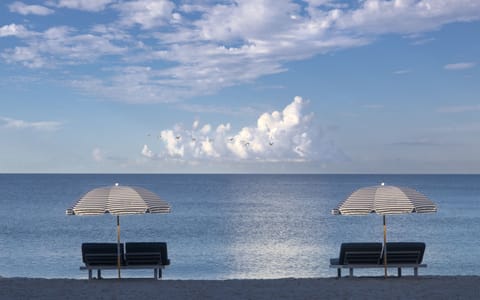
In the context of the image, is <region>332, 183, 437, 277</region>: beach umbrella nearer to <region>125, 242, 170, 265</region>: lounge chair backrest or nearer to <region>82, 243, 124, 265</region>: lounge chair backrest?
<region>125, 242, 170, 265</region>: lounge chair backrest

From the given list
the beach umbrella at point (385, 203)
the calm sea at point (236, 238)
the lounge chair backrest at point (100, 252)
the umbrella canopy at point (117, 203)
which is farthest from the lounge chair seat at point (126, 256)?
the calm sea at point (236, 238)

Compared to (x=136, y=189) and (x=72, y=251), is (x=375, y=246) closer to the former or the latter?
(x=136, y=189)

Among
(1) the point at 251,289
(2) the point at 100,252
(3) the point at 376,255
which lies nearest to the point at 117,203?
(2) the point at 100,252

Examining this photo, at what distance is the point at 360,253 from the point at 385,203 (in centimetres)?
158

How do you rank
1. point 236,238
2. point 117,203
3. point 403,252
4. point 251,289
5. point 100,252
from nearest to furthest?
point 251,289, point 117,203, point 100,252, point 403,252, point 236,238

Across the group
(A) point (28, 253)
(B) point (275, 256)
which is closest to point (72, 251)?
(A) point (28, 253)

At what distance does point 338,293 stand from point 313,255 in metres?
19.6

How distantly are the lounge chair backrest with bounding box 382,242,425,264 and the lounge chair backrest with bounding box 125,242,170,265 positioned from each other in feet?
16.9

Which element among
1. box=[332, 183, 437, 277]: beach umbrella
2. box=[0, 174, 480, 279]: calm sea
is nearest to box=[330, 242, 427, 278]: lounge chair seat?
box=[332, 183, 437, 277]: beach umbrella

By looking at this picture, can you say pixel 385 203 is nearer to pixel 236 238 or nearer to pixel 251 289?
pixel 251 289

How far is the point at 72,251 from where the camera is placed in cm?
3491

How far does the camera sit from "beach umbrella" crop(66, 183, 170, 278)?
46.1 ft

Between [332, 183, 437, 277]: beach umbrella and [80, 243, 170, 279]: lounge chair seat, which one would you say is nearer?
[332, 183, 437, 277]: beach umbrella

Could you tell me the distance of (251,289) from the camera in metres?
13.7
